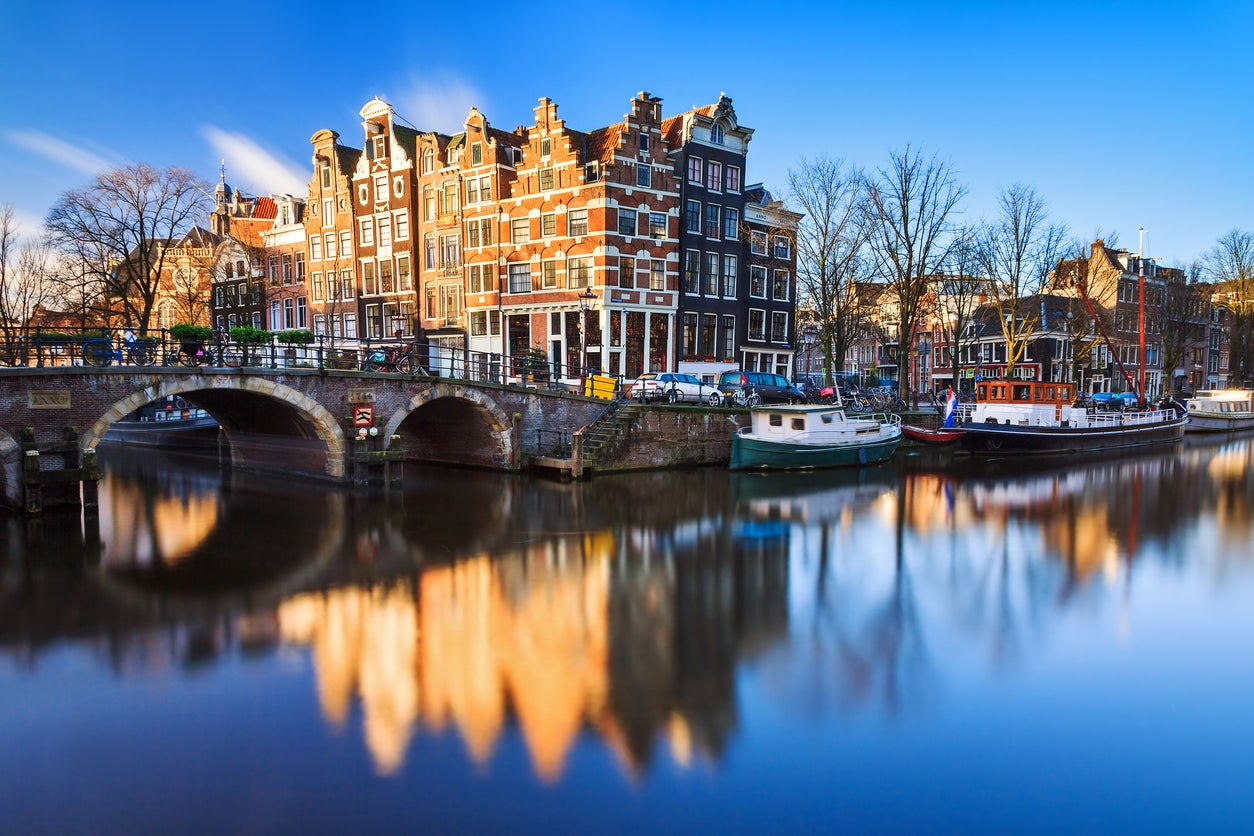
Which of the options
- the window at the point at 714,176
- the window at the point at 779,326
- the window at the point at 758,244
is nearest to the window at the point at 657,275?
the window at the point at 714,176

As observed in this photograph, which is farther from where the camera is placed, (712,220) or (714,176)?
(712,220)

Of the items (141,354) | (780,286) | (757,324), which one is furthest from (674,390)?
(780,286)

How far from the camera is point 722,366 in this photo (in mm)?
41719

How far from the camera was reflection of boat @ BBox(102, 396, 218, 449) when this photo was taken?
36.5 meters

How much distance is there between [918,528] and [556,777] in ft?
47.9

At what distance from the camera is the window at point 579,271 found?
37688 millimetres

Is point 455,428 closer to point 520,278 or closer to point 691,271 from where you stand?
point 520,278

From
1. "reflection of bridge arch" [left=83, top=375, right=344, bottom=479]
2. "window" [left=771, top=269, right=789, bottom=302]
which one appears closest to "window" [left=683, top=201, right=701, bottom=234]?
"window" [left=771, top=269, right=789, bottom=302]

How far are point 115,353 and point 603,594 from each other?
15270 millimetres

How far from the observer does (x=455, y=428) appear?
2886 centimetres

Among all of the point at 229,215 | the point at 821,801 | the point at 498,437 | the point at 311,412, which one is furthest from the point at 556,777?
the point at 229,215

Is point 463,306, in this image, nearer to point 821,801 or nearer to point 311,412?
point 311,412

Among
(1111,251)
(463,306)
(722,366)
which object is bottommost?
(722,366)

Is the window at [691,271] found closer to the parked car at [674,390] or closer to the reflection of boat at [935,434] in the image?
the parked car at [674,390]
